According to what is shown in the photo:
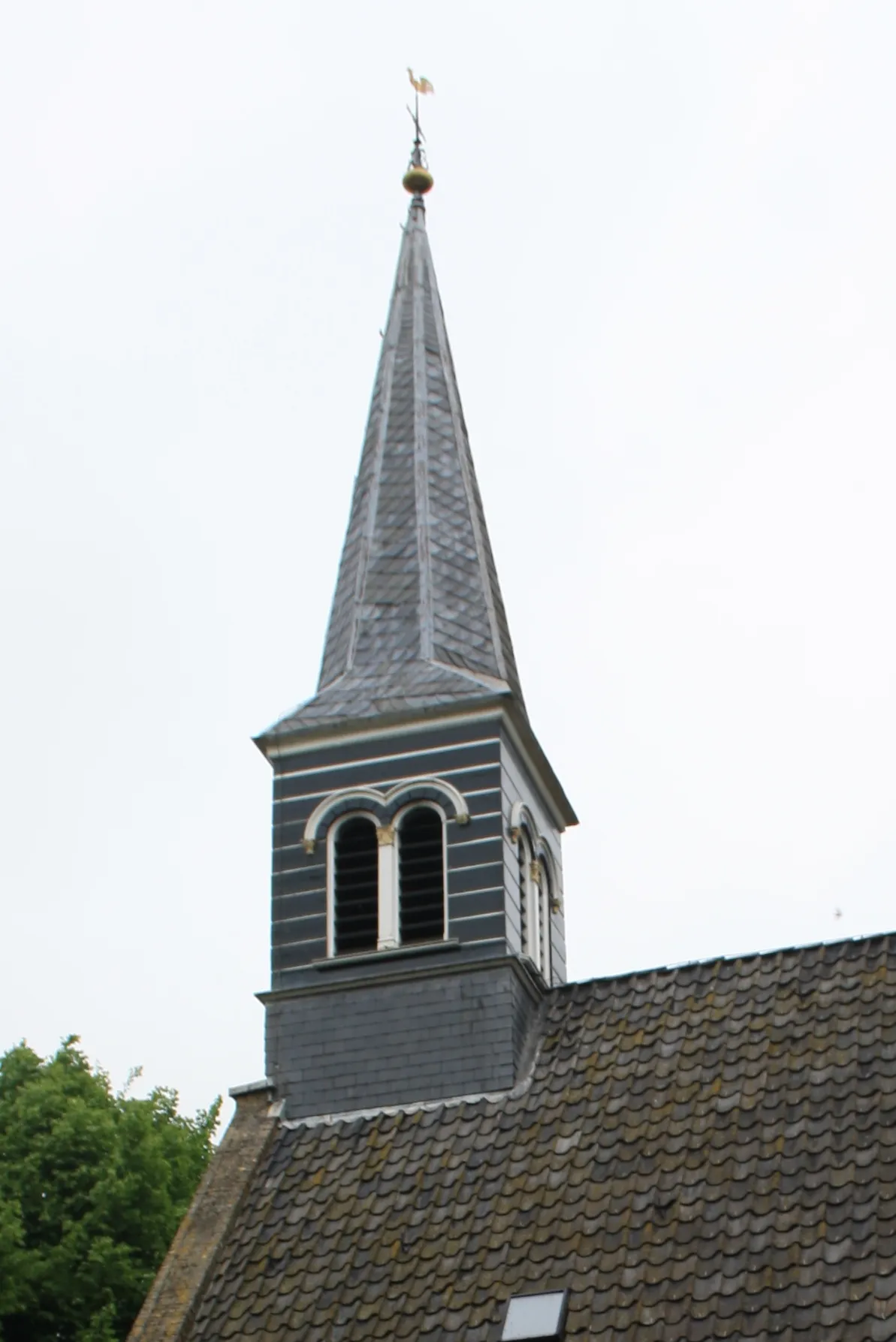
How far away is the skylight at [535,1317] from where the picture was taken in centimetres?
1784

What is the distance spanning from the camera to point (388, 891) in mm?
23469

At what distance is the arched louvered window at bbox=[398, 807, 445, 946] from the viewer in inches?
920

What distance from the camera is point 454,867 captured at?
23.4m

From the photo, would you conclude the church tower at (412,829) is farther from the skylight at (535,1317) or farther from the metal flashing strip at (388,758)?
the skylight at (535,1317)

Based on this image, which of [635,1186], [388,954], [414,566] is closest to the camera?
[635,1186]

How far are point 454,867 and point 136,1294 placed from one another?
8865 mm

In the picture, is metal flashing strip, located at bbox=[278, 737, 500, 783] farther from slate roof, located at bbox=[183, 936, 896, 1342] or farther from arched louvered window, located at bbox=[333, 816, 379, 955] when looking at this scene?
slate roof, located at bbox=[183, 936, 896, 1342]

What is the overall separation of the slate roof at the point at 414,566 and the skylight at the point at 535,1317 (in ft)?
24.8

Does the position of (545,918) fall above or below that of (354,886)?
above

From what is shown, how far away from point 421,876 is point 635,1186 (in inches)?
208

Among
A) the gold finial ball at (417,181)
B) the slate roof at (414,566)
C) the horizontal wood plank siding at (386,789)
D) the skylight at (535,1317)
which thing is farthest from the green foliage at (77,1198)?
the gold finial ball at (417,181)

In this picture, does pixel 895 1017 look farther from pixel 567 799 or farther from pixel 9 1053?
pixel 9 1053

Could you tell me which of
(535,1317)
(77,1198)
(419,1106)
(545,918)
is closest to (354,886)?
(545,918)

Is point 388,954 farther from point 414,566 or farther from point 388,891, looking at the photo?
point 414,566
